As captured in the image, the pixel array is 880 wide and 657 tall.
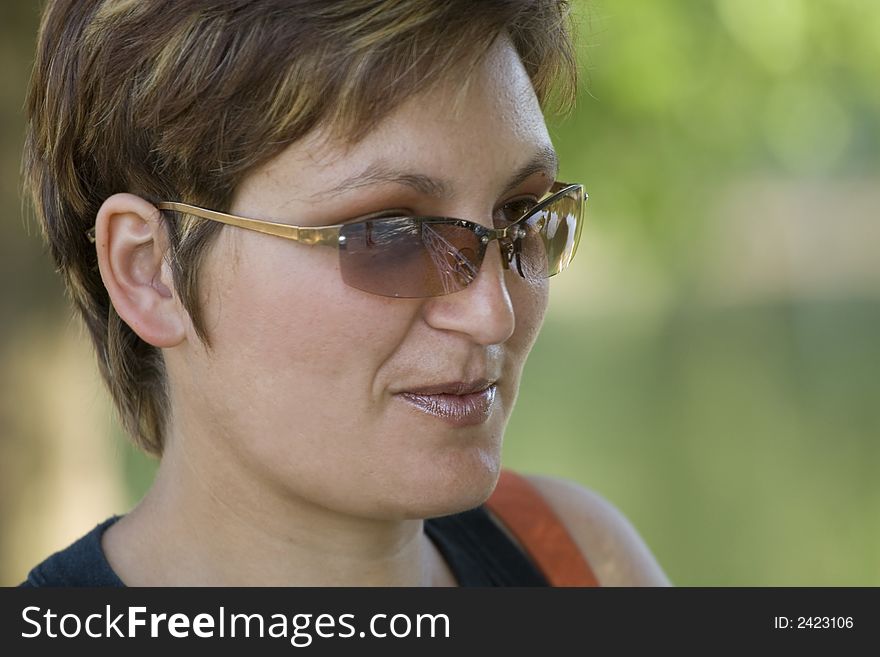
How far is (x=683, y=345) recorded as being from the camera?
13.2 metres

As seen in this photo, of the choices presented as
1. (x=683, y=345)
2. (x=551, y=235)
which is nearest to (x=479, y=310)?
(x=551, y=235)

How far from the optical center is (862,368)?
468 inches

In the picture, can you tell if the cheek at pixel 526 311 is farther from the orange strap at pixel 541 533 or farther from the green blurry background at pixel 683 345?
the green blurry background at pixel 683 345

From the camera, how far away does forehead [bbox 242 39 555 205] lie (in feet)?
5.76

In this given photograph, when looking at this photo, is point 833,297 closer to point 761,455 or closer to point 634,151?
point 761,455

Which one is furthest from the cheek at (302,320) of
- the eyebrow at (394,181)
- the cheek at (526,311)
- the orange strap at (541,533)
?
the orange strap at (541,533)

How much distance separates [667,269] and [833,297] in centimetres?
937

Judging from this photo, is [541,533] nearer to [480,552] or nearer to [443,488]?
[480,552]

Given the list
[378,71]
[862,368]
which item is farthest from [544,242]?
[862,368]

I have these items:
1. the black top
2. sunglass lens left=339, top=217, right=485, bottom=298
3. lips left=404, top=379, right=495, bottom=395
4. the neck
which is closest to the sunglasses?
sunglass lens left=339, top=217, right=485, bottom=298

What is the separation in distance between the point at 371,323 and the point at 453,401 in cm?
20

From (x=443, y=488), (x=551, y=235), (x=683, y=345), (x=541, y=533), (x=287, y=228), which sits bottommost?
(x=443, y=488)

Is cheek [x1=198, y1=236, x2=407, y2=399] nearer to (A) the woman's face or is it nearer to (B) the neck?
(A) the woman's face

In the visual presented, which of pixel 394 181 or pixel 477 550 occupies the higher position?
pixel 394 181
